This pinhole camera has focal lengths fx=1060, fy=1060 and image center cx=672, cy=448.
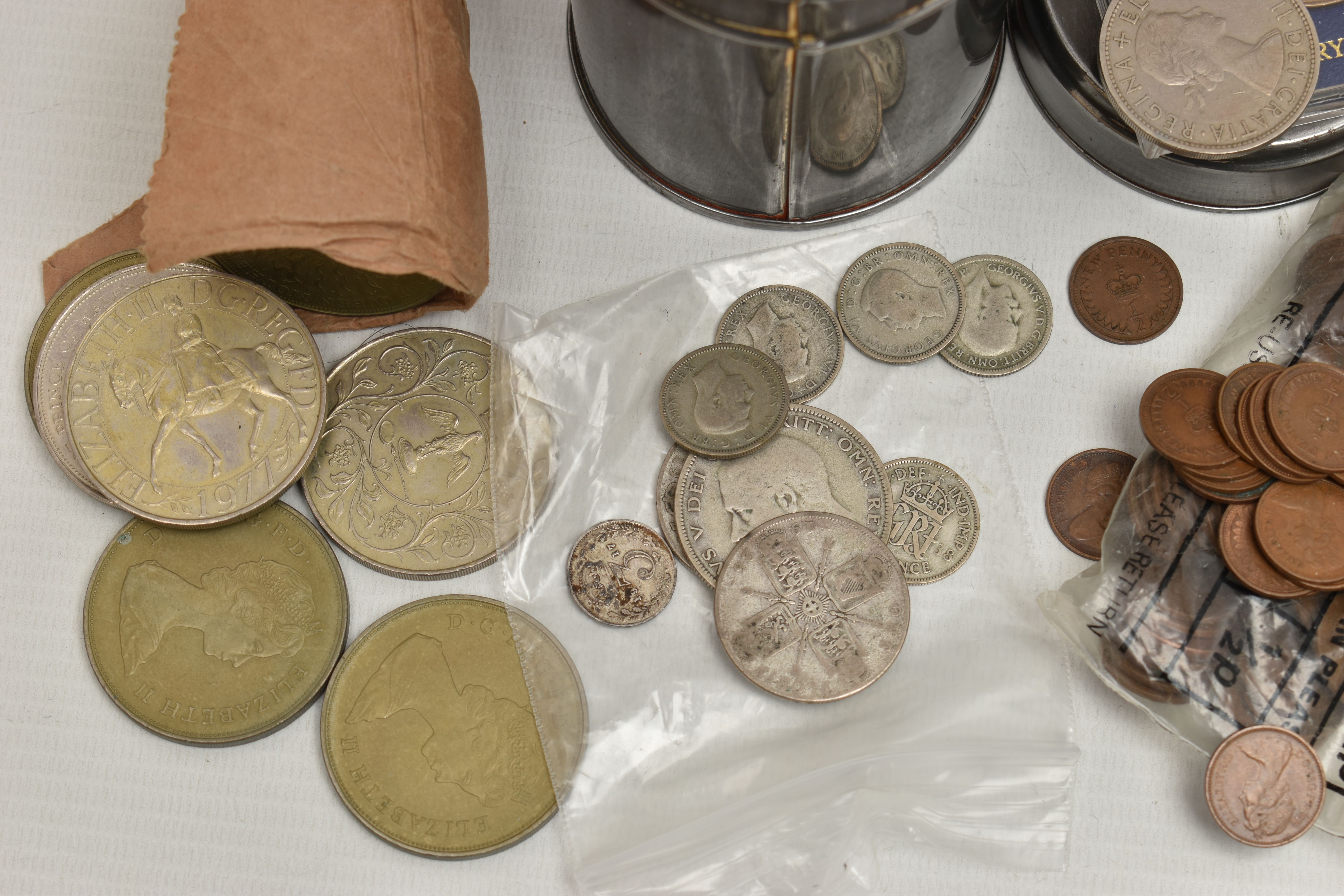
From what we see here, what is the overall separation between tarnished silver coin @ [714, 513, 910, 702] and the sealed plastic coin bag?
0.22 m

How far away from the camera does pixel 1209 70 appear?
1312mm

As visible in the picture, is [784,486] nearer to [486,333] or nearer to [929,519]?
[929,519]

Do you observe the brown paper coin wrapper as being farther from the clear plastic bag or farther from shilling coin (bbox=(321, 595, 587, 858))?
shilling coin (bbox=(321, 595, 587, 858))

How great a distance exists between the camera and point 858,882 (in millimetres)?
1315

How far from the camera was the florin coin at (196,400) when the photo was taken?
131 cm

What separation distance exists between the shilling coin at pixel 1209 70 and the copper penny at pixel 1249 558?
446 mm

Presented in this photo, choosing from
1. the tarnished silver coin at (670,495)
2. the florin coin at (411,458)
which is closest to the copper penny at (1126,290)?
the tarnished silver coin at (670,495)

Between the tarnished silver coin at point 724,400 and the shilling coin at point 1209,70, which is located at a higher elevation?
the shilling coin at point 1209,70

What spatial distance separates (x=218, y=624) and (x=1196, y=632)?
3.99 ft

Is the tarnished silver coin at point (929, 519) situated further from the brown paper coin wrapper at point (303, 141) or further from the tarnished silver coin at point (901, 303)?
the brown paper coin wrapper at point (303, 141)

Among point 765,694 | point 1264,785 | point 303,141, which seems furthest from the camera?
point 765,694

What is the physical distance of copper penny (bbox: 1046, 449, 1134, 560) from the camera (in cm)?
138

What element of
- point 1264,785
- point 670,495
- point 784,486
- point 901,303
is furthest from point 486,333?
point 1264,785

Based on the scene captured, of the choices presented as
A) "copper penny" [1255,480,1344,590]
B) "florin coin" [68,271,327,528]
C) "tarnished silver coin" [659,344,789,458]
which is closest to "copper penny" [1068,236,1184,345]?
"copper penny" [1255,480,1344,590]
